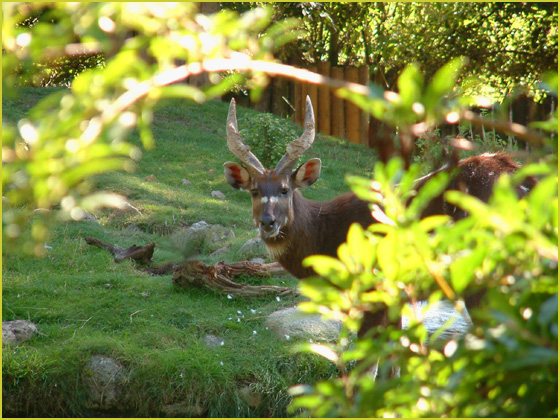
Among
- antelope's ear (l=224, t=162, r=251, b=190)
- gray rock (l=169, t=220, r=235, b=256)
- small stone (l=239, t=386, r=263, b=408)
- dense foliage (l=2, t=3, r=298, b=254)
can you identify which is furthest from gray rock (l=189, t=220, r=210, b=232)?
dense foliage (l=2, t=3, r=298, b=254)

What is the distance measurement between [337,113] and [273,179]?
1043cm

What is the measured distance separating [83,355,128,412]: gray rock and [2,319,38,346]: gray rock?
0.73 meters

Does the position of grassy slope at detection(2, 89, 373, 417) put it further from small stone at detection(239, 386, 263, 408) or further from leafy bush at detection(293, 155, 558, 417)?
leafy bush at detection(293, 155, 558, 417)

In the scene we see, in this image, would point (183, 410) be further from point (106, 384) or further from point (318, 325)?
point (318, 325)

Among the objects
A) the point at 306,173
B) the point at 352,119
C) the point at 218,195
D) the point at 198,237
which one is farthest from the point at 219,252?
the point at 352,119

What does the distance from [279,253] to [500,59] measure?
9.43 metres

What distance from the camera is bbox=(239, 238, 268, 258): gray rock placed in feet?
27.0

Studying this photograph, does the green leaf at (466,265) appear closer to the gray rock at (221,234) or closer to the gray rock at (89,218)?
the gray rock at (221,234)

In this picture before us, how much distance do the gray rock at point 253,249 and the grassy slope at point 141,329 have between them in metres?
0.11

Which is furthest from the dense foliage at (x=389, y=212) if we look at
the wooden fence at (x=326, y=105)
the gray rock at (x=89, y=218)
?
the wooden fence at (x=326, y=105)


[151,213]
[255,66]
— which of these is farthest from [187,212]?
[255,66]

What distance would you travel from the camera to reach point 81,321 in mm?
6125

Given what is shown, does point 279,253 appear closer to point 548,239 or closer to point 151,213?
point 151,213

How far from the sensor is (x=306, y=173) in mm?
6102
